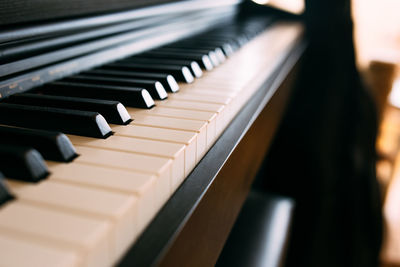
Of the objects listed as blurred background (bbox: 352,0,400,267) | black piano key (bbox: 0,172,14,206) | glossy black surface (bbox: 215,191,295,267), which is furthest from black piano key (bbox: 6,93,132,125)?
blurred background (bbox: 352,0,400,267)

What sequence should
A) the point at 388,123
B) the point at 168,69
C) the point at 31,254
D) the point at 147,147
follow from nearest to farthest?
the point at 31,254
the point at 147,147
the point at 168,69
the point at 388,123

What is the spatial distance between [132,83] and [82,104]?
0.54ft

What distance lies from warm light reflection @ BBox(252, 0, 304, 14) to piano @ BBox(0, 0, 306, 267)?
1.08 meters

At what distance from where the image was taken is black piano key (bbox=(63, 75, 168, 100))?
2.49ft

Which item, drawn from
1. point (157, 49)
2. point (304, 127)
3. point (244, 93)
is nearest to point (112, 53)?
point (157, 49)

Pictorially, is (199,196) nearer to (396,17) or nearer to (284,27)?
(284,27)

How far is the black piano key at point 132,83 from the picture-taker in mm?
759

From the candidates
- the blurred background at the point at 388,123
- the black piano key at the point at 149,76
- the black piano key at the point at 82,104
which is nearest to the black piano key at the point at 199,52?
the black piano key at the point at 149,76

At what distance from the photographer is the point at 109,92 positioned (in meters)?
0.71

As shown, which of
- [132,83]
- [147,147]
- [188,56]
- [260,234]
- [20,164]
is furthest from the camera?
[260,234]

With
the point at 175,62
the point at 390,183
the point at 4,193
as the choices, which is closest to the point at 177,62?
the point at 175,62

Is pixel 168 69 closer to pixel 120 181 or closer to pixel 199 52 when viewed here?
pixel 199 52

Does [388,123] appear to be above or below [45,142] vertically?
below

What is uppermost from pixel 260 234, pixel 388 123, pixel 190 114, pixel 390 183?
pixel 190 114
